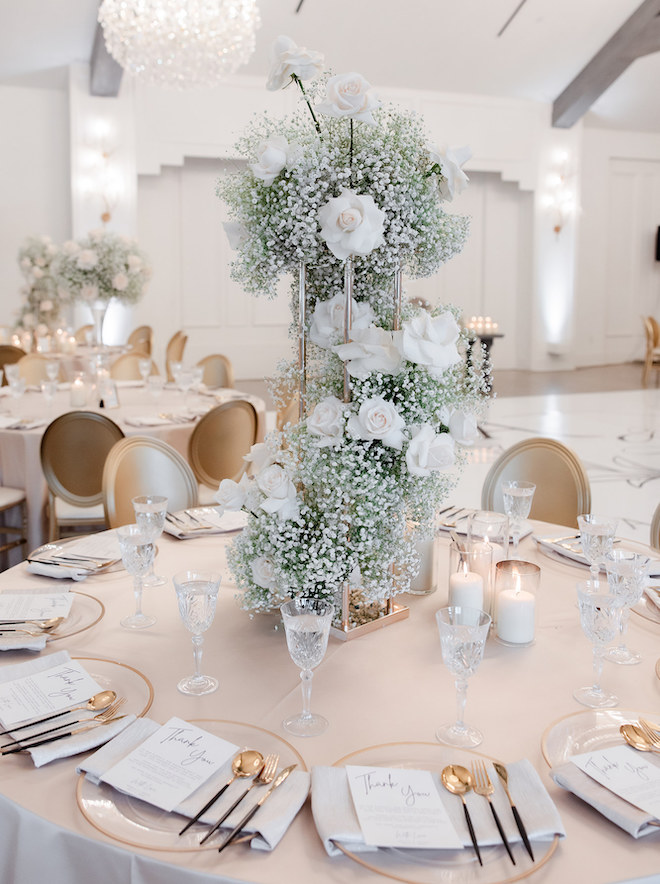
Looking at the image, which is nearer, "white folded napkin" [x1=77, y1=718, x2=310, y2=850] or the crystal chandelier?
"white folded napkin" [x1=77, y1=718, x2=310, y2=850]

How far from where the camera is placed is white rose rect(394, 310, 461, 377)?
4.52 ft

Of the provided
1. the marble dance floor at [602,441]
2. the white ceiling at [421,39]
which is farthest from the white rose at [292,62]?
the white ceiling at [421,39]

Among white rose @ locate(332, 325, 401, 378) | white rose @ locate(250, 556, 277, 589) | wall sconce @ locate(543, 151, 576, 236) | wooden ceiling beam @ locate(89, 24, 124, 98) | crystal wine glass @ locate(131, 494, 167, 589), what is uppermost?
wooden ceiling beam @ locate(89, 24, 124, 98)

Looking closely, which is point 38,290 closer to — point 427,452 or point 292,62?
point 292,62

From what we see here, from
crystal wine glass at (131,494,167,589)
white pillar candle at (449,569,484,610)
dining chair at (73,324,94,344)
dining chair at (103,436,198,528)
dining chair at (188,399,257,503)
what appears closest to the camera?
white pillar candle at (449,569,484,610)

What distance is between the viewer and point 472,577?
5.37 feet

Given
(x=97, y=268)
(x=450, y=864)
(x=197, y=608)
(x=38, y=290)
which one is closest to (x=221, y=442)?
(x=97, y=268)

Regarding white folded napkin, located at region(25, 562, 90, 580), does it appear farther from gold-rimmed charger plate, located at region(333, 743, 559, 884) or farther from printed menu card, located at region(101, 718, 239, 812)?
gold-rimmed charger plate, located at region(333, 743, 559, 884)

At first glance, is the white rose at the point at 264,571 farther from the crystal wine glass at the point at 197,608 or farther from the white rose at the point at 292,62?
the white rose at the point at 292,62

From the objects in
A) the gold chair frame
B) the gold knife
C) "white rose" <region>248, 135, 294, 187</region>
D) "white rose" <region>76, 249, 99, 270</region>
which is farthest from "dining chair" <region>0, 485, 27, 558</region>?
the gold knife

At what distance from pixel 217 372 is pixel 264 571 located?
15.1ft

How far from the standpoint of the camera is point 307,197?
1.42 metres

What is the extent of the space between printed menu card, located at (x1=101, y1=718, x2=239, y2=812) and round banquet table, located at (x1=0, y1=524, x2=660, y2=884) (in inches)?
2.9

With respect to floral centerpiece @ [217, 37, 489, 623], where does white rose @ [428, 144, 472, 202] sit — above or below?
above
